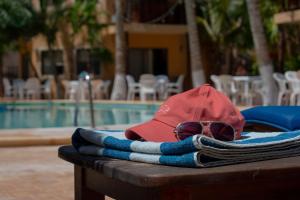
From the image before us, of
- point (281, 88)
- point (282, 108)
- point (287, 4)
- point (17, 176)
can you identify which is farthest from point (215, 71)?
point (282, 108)

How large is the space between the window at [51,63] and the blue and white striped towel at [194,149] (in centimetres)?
2434

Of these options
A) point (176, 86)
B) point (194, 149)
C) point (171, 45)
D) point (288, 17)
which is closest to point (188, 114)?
point (194, 149)

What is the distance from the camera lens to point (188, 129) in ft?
8.32

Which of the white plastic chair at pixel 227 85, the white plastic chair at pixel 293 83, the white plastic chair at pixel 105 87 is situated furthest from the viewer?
the white plastic chair at pixel 105 87

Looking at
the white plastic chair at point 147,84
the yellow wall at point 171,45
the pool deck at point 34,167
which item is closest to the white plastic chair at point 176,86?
the white plastic chair at point 147,84

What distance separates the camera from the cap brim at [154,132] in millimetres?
2651

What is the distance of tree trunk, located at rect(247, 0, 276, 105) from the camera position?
51.7 feet

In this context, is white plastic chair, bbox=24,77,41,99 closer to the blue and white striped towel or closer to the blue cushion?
the blue cushion

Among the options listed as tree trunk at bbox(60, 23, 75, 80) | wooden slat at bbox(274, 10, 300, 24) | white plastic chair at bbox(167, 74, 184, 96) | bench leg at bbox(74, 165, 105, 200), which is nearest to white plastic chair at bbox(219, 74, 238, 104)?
wooden slat at bbox(274, 10, 300, 24)

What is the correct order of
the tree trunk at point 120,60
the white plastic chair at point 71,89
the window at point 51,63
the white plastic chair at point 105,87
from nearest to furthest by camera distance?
the tree trunk at point 120,60 → the white plastic chair at point 71,89 → the white plastic chair at point 105,87 → the window at point 51,63

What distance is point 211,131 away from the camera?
2525 millimetres

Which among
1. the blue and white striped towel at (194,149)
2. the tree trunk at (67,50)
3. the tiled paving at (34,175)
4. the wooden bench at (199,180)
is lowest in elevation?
the tiled paving at (34,175)

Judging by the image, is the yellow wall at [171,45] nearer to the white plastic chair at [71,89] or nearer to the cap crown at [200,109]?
the white plastic chair at [71,89]

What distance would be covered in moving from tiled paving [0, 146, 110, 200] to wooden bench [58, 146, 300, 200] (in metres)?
2.65
